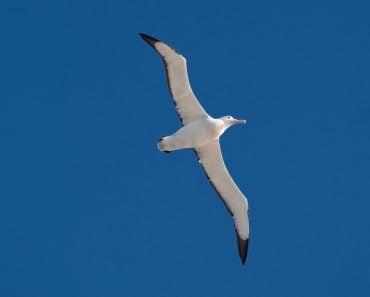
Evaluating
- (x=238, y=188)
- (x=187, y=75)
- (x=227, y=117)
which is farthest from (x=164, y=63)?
(x=238, y=188)

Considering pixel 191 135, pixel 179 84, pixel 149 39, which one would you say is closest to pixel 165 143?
pixel 191 135

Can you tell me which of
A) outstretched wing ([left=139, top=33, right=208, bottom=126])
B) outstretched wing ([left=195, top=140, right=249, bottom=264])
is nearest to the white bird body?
outstretched wing ([left=139, top=33, right=208, bottom=126])

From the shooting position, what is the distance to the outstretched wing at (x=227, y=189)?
1169 inches

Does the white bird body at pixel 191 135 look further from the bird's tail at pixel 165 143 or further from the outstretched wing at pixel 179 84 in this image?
the outstretched wing at pixel 179 84

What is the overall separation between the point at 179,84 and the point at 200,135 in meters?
1.53

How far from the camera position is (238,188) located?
30.2 meters

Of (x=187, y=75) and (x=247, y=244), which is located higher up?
(x=187, y=75)

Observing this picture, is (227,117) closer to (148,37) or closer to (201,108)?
(201,108)

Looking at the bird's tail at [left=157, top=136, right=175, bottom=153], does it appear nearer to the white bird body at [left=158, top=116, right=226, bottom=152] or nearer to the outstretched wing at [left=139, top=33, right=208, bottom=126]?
the white bird body at [left=158, top=116, right=226, bottom=152]

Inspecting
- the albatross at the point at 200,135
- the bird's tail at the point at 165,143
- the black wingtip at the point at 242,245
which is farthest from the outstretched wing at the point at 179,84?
the black wingtip at the point at 242,245

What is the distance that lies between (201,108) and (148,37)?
2.64 meters

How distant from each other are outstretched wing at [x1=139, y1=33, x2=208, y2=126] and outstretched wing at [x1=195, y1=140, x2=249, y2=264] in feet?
3.45

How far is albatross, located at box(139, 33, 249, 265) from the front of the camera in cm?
2836

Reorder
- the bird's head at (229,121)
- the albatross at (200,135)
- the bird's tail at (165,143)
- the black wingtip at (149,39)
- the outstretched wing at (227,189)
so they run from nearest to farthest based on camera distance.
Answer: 1. the black wingtip at (149,39)
2. the albatross at (200,135)
3. the bird's tail at (165,143)
4. the bird's head at (229,121)
5. the outstretched wing at (227,189)
